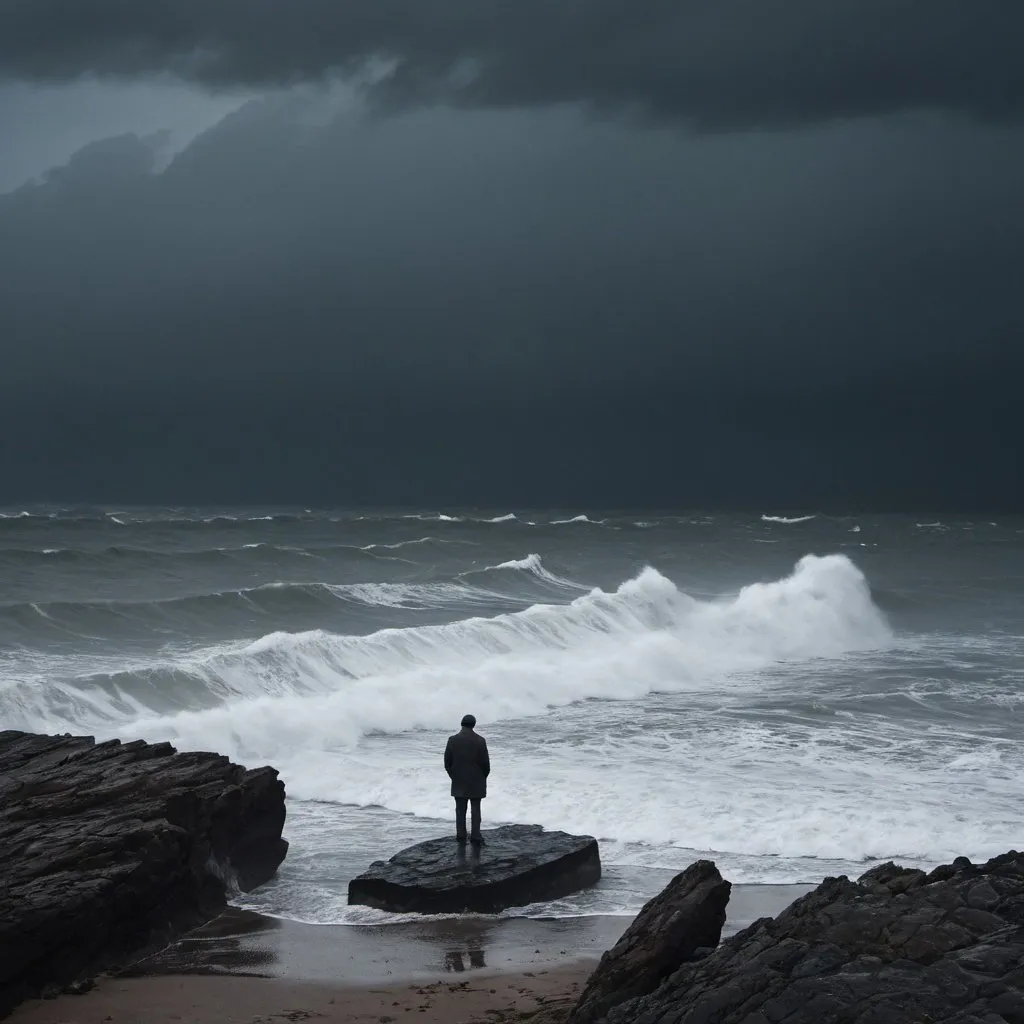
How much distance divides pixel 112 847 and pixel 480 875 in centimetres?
354

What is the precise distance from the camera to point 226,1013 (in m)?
8.82

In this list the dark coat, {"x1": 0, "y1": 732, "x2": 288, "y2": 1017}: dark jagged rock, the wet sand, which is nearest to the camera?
the wet sand

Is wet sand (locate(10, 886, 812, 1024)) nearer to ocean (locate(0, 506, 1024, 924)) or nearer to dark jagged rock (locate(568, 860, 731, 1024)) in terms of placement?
ocean (locate(0, 506, 1024, 924))

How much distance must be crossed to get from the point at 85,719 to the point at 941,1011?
677 inches

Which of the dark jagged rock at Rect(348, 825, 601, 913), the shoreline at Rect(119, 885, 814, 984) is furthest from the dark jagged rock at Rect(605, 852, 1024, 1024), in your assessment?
the dark jagged rock at Rect(348, 825, 601, 913)

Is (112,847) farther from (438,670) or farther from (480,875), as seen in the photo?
(438,670)

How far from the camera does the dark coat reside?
41.4ft

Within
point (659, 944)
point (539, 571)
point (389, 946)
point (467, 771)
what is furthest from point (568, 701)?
point (539, 571)

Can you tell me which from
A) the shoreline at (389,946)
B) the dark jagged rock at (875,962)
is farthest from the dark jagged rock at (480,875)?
the dark jagged rock at (875,962)

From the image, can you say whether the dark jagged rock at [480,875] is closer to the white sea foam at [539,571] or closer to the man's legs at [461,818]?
the man's legs at [461,818]

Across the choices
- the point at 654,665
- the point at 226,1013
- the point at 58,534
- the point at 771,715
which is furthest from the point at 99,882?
the point at 58,534

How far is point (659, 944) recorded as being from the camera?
318 inches

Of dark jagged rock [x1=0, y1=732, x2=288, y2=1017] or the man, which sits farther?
Result: the man

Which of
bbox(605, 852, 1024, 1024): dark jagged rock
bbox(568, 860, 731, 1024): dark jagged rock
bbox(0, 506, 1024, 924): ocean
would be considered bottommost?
bbox(0, 506, 1024, 924): ocean
